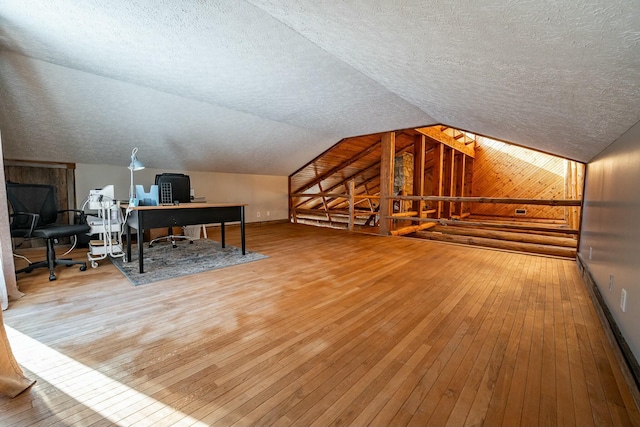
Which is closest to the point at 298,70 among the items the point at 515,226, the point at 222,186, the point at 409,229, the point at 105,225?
the point at 105,225

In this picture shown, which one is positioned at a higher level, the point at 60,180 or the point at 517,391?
the point at 60,180

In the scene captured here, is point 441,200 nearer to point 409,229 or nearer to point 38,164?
point 409,229

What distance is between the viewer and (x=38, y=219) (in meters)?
2.93

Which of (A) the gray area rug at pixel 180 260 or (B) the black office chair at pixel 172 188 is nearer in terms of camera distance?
(A) the gray area rug at pixel 180 260

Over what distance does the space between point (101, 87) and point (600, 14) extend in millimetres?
4440

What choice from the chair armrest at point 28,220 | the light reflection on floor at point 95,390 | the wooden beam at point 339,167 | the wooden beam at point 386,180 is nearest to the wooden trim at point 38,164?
the chair armrest at point 28,220

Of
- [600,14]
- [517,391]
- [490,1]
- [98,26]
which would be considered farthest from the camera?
[98,26]

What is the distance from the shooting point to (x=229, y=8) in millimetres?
2014

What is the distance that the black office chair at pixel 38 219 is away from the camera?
9.05 ft

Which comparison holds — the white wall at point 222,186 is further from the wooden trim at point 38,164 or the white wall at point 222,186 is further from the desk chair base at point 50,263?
the desk chair base at point 50,263

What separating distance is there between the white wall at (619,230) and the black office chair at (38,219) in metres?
4.61

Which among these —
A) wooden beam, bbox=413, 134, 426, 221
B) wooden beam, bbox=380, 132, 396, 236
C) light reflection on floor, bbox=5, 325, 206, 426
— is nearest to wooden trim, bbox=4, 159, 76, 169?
light reflection on floor, bbox=5, 325, 206, 426

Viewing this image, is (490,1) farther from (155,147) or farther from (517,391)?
(155,147)

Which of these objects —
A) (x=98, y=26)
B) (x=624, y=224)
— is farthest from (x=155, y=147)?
(x=624, y=224)
